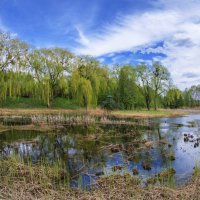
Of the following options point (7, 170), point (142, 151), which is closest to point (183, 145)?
point (142, 151)

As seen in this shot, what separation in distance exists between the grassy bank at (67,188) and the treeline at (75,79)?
1094 inches

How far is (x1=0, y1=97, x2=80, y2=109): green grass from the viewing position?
37562mm

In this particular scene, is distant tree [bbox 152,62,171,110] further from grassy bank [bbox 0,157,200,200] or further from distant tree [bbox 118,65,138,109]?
grassy bank [bbox 0,157,200,200]

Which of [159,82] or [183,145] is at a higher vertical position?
[159,82]

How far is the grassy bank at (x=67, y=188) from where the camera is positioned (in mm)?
5293

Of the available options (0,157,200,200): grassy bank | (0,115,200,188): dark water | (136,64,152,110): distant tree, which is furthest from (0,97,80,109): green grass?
(0,157,200,200): grassy bank

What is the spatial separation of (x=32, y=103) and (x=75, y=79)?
939cm

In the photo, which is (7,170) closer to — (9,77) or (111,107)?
(9,77)

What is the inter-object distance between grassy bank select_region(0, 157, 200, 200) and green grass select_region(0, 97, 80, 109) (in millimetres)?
31794

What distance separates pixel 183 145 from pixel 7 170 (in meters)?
9.76

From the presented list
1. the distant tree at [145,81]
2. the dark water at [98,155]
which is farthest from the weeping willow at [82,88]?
A: the dark water at [98,155]

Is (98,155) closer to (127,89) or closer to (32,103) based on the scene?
(32,103)

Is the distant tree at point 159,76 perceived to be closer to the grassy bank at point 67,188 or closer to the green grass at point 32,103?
the green grass at point 32,103

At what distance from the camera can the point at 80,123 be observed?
2336 centimetres
